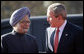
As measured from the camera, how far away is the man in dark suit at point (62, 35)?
4602 mm

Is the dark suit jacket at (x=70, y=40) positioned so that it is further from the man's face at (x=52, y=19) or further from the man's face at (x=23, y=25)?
the man's face at (x=23, y=25)

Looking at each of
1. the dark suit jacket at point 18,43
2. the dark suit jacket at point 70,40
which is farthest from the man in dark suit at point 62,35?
the dark suit jacket at point 18,43

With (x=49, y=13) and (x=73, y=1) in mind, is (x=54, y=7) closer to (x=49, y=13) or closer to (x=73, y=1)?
(x=49, y=13)

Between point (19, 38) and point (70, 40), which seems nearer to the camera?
point (70, 40)

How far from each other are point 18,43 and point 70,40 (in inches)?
27.8

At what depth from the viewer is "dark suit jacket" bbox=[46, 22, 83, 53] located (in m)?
4.58

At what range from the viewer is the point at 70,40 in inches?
183

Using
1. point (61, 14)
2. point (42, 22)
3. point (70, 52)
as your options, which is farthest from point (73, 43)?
point (42, 22)

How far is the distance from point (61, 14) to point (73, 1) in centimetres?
1066

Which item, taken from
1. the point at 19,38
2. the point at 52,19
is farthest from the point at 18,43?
the point at 52,19

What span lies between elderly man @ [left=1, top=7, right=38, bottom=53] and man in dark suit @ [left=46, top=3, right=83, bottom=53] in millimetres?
274

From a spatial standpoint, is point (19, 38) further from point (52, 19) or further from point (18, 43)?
point (52, 19)

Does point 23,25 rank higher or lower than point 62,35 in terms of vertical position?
higher

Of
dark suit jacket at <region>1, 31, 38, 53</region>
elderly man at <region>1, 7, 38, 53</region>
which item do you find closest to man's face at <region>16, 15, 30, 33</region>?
elderly man at <region>1, 7, 38, 53</region>
